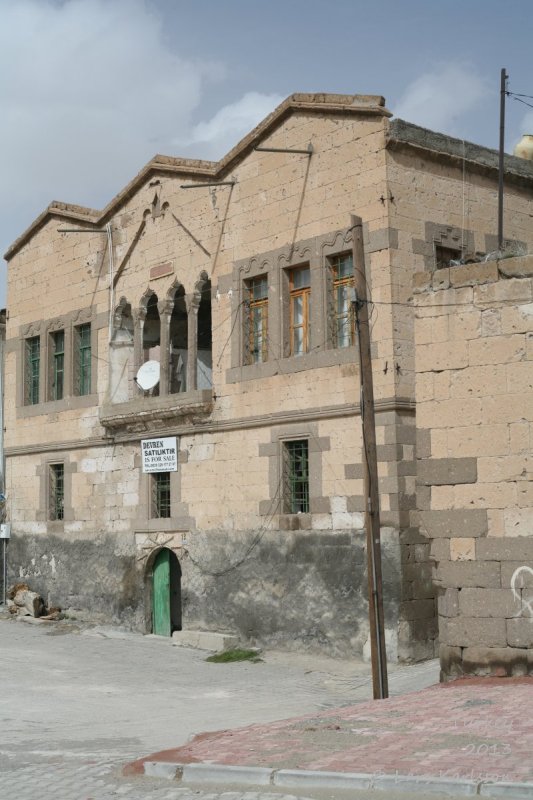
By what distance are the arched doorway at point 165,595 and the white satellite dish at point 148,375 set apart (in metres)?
3.29

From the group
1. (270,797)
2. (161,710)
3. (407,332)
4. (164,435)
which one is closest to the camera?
(270,797)

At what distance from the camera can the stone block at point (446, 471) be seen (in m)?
10.9

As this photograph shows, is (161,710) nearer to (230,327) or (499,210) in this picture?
(230,327)

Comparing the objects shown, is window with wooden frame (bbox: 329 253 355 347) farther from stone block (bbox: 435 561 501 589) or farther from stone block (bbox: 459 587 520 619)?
stone block (bbox: 459 587 520 619)

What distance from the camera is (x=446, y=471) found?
1103cm

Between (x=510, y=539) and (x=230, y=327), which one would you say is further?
(x=230, y=327)

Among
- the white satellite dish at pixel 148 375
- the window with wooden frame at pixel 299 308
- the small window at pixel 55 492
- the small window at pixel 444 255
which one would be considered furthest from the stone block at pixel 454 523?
the small window at pixel 55 492

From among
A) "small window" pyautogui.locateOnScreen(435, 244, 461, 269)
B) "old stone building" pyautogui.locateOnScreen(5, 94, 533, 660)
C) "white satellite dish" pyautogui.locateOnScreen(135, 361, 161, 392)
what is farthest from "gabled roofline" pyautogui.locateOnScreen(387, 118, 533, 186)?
"white satellite dish" pyautogui.locateOnScreen(135, 361, 161, 392)

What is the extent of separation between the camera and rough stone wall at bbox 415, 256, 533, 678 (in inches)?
414

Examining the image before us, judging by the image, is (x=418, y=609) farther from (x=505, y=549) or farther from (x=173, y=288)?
(x=173, y=288)

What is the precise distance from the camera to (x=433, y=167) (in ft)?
56.9

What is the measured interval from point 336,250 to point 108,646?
8643 mm

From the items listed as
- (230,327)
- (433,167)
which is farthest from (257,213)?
(433,167)

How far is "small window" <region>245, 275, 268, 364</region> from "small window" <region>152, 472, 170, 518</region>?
3.54m
